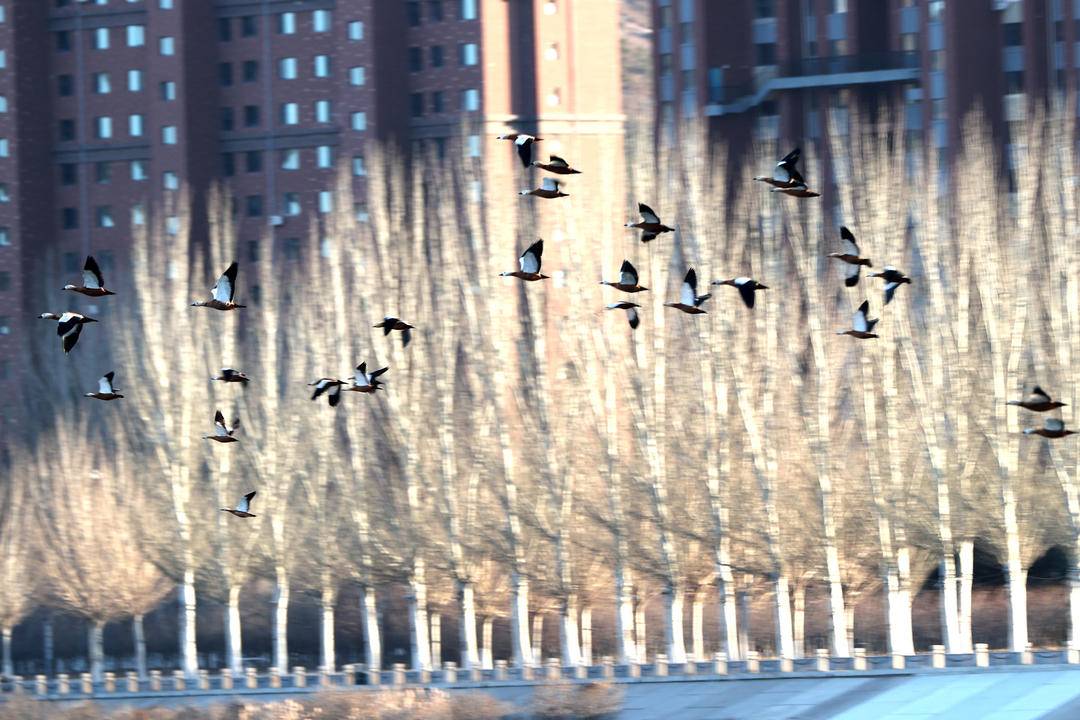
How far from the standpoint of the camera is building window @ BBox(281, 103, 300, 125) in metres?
92.9

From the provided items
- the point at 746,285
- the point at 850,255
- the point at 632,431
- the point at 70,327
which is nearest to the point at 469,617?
the point at 632,431

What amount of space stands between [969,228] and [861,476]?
6824 mm

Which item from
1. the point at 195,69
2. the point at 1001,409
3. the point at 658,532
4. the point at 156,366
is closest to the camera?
the point at 1001,409

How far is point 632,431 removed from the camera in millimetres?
51781

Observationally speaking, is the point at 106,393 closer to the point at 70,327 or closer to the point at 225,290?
the point at 70,327

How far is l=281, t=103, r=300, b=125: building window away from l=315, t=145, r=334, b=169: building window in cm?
197

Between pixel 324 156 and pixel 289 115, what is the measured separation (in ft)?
9.62

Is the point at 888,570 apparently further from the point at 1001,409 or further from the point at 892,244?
the point at 892,244

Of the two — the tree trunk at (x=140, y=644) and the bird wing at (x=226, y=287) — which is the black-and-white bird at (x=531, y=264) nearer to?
the bird wing at (x=226, y=287)

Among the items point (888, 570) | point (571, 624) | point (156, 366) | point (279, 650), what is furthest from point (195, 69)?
point (888, 570)

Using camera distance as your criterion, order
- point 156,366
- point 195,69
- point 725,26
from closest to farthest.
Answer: point 156,366, point 725,26, point 195,69

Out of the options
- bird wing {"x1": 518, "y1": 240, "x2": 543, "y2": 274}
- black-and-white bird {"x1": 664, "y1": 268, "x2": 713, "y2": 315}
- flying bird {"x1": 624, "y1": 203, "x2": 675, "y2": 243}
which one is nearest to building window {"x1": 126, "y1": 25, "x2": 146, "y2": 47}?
black-and-white bird {"x1": 664, "y1": 268, "x2": 713, "y2": 315}

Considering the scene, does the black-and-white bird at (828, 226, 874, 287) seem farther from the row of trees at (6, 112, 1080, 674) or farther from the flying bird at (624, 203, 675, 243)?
the row of trees at (6, 112, 1080, 674)

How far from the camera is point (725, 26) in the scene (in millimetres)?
75438
